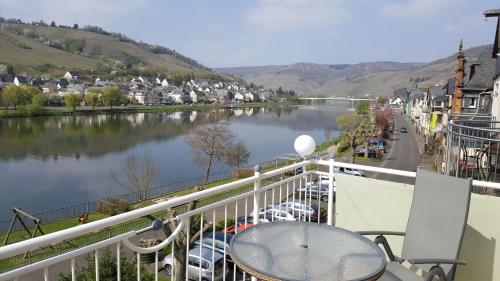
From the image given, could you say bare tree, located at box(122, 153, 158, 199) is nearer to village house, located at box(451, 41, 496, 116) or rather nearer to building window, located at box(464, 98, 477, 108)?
village house, located at box(451, 41, 496, 116)

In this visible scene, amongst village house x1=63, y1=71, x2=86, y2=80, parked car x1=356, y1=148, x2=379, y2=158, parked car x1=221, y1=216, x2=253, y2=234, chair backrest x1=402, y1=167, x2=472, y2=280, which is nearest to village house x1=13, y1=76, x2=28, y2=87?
village house x1=63, y1=71, x2=86, y2=80

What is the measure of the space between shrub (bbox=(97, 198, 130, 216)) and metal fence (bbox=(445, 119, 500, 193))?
48.8ft

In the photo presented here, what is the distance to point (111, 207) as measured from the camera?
17375 millimetres

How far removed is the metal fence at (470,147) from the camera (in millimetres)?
4305

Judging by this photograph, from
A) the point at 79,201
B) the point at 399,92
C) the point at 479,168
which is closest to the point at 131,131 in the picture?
the point at 79,201

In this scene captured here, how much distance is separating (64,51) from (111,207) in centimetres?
16008

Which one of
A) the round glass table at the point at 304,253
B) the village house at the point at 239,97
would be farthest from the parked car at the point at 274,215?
the village house at the point at 239,97

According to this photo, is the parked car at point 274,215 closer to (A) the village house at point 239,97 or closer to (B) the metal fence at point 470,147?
(B) the metal fence at point 470,147

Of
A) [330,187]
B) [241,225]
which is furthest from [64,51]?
[330,187]

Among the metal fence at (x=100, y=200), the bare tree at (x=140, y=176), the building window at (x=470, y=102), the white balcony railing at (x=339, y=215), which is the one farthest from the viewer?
the bare tree at (x=140, y=176)

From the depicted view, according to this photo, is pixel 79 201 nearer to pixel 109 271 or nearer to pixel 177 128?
pixel 109 271

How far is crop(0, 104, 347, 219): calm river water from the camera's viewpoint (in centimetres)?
2269

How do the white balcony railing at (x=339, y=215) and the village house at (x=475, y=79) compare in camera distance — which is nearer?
the white balcony railing at (x=339, y=215)

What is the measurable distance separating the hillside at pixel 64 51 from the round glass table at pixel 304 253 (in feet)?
437
